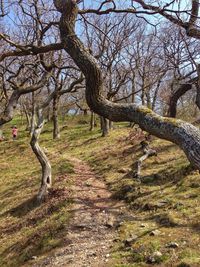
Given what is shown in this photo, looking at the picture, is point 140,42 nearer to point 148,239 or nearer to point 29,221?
point 29,221

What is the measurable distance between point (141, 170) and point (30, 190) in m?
5.59

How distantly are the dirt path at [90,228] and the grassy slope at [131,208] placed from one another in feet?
1.14

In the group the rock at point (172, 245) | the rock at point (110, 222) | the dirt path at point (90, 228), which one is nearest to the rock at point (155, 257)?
the rock at point (172, 245)

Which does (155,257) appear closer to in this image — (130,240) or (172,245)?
(172,245)

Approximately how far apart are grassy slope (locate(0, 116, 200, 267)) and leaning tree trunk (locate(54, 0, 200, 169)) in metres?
2.90

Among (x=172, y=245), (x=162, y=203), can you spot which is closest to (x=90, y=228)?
(x=162, y=203)

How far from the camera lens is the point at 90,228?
37.4 ft

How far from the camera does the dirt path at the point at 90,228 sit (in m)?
9.30

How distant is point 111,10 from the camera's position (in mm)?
9383

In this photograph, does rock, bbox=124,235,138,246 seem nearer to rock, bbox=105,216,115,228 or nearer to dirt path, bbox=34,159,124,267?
dirt path, bbox=34,159,124,267

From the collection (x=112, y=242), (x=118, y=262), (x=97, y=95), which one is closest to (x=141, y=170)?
(x=112, y=242)

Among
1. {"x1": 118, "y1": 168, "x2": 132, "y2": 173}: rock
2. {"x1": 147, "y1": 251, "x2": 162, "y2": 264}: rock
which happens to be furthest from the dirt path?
{"x1": 118, "y1": 168, "x2": 132, "y2": 173}: rock

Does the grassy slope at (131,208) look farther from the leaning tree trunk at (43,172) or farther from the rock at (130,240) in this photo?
the leaning tree trunk at (43,172)

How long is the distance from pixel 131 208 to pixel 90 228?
6.64ft
